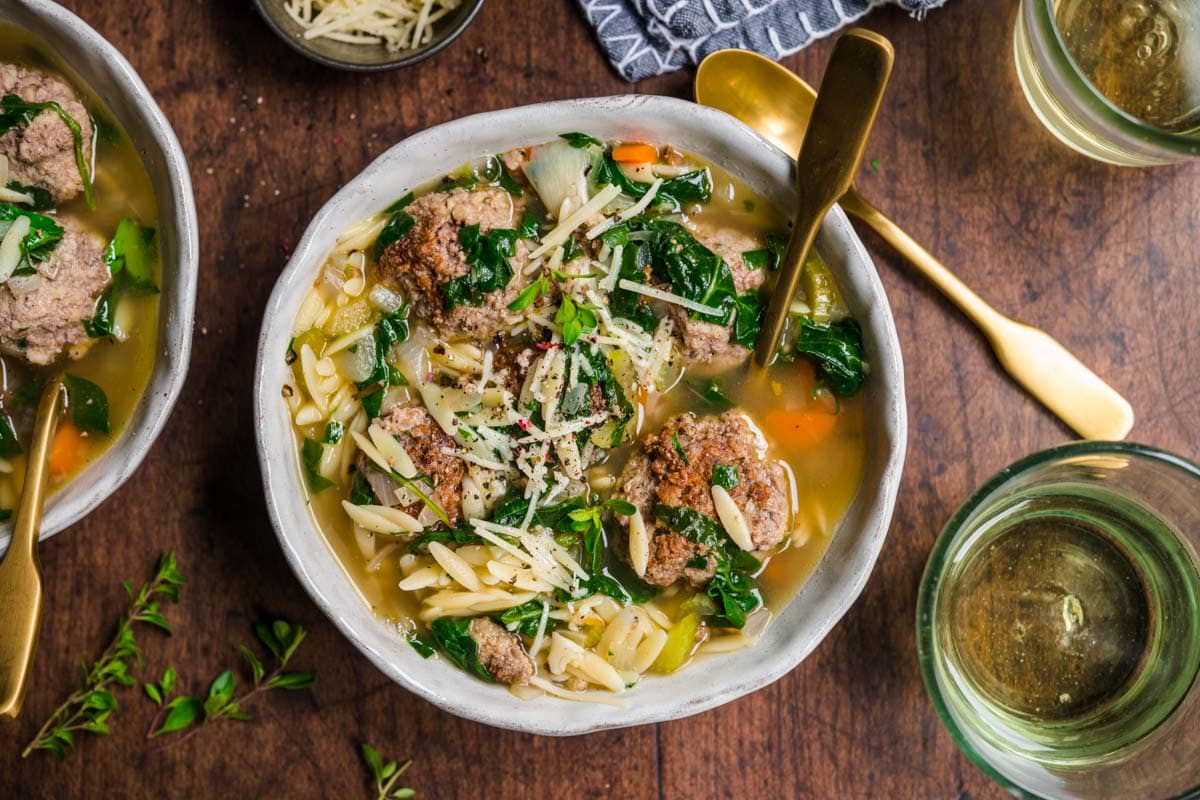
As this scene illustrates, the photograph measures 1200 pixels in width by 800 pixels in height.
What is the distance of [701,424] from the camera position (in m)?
2.99

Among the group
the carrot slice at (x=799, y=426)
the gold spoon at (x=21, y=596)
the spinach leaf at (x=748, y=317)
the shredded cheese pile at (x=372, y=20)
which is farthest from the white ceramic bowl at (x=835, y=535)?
the gold spoon at (x=21, y=596)

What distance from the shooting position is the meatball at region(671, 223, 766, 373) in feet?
9.71

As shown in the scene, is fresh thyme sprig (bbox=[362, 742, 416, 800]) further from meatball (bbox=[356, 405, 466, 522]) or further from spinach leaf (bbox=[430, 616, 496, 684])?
meatball (bbox=[356, 405, 466, 522])

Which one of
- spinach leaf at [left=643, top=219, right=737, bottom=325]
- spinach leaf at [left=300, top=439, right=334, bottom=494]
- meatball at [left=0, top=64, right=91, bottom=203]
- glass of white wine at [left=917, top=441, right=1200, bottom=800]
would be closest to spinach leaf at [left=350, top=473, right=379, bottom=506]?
spinach leaf at [left=300, top=439, right=334, bottom=494]

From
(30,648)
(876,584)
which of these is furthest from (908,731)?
(30,648)

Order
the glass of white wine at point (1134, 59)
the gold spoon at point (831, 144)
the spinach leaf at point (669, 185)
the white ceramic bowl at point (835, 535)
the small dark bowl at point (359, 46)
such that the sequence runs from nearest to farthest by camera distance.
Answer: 1. the gold spoon at point (831, 144)
2. the white ceramic bowl at point (835, 535)
3. the spinach leaf at point (669, 185)
4. the small dark bowl at point (359, 46)
5. the glass of white wine at point (1134, 59)

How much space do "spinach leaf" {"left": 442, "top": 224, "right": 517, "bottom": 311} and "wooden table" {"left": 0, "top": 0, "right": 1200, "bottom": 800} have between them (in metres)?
0.65

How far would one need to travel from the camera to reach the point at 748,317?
9.87 feet

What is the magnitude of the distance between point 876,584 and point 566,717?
109 cm

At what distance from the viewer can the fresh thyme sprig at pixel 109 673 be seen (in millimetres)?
3336

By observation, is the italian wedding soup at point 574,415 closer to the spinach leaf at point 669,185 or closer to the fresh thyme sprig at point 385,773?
the spinach leaf at point 669,185

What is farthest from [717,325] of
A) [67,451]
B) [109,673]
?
[109,673]

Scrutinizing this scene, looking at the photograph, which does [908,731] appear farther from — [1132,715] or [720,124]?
[720,124]

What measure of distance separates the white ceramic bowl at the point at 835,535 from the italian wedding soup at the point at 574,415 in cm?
5
